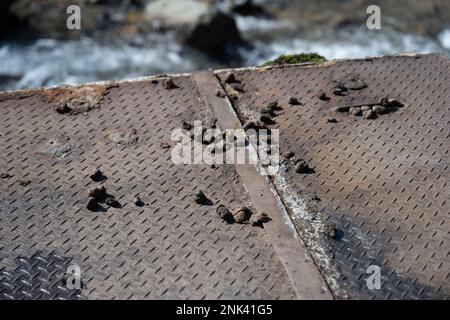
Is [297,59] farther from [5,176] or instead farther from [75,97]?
[5,176]

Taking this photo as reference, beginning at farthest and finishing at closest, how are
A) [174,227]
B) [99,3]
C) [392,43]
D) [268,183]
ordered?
[99,3] < [392,43] < [268,183] < [174,227]

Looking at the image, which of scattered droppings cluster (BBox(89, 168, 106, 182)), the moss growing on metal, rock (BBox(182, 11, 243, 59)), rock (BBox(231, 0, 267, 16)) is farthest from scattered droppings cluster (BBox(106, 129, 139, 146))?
rock (BBox(231, 0, 267, 16))

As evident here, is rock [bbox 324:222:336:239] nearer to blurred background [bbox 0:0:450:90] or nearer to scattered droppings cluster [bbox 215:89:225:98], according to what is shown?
scattered droppings cluster [bbox 215:89:225:98]

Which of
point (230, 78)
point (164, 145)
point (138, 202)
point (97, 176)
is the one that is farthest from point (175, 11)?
point (138, 202)

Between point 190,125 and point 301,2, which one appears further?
point 301,2

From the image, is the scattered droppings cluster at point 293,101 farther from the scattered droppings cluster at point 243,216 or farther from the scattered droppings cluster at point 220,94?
the scattered droppings cluster at point 243,216

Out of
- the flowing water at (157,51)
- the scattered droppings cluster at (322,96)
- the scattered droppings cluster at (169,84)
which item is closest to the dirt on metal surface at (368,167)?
the scattered droppings cluster at (322,96)

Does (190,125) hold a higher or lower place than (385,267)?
higher
